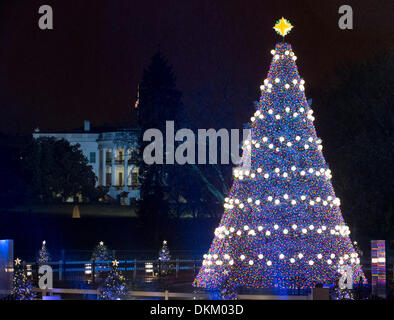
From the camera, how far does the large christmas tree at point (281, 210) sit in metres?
17.4

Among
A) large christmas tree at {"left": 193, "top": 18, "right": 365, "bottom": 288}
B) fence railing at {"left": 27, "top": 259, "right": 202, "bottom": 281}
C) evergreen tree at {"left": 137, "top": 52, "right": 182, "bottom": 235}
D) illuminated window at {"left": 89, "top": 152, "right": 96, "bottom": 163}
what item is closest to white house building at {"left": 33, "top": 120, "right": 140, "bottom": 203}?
illuminated window at {"left": 89, "top": 152, "right": 96, "bottom": 163}

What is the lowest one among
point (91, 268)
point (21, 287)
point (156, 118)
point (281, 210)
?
point (91, 268)

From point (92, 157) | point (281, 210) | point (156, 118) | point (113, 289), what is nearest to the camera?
point (113, 289)

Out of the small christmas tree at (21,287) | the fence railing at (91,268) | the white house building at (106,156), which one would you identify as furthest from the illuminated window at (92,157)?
the small christmas tree at (21,287)

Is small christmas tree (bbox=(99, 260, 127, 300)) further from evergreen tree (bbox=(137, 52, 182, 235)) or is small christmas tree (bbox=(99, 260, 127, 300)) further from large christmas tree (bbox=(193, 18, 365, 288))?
evergreen tree (bbox=(137, 52, 182, 235))

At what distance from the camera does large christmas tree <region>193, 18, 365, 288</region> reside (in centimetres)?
1736

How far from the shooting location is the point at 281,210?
58.0 feet

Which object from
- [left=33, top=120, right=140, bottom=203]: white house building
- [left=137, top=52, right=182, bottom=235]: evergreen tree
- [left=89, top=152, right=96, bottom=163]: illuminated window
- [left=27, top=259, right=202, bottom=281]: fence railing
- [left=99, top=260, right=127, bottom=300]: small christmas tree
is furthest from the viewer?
[left=89, top=152, right=96, bottom=163]: illuminated window

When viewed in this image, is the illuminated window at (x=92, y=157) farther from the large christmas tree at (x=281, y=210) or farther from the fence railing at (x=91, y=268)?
the large christmas tree at (x=281, y=210)

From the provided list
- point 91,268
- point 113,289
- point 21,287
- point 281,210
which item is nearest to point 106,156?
point 91,268

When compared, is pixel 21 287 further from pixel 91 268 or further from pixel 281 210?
pixel 91 268

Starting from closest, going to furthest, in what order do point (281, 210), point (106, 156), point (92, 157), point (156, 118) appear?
point (281, 210) < point (156, 118) < point (106, 156) < point (92, 157)

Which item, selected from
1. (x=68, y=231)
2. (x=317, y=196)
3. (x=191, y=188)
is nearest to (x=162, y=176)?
(x=191, y=188)
